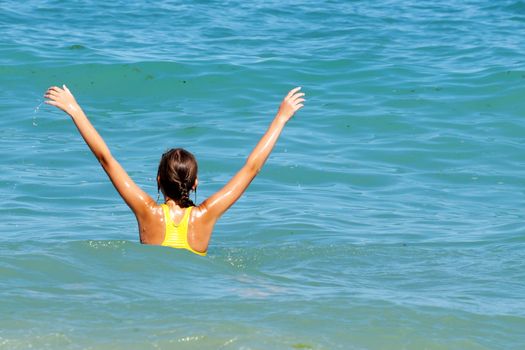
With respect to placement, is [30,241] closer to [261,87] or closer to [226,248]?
[226,248]

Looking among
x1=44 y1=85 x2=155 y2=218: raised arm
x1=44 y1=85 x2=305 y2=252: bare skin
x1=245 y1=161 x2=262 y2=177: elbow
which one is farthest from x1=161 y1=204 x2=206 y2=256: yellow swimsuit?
x1=245 y1=161 x2=262 y2=177: elbow

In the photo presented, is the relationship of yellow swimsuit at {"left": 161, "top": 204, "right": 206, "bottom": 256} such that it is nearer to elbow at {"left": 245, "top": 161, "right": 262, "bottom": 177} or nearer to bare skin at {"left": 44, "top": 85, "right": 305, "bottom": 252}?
bare skin at {"left": 44, "top": 85, "right": 305, "bottom": 252}

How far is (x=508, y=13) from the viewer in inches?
733

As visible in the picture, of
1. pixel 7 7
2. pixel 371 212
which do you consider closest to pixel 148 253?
pixel 371 212

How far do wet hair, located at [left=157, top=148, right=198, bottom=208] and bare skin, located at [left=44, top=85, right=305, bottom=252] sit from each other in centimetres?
7

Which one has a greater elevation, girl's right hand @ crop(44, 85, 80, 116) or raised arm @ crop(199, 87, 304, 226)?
girl's right hand @ crop(44, 85, 80, 116)

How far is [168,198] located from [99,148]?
57cm

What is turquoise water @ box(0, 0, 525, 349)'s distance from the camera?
5277mm

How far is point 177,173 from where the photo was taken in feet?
19.1

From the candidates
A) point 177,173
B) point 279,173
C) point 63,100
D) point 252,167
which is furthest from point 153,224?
point 279,173

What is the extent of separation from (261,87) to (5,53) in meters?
3.90

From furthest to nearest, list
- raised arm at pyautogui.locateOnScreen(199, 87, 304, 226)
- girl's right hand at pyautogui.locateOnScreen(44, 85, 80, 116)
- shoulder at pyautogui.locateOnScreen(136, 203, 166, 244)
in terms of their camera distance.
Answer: shoulder at pyautogui.locateOnScreen(136, 203, 166, 244), raised arm at pyautogui.locateOnScreen(199, 87, 304, 226), girl's right hand at pyautogui.locateOnScreen(44, 85, 80, 116)

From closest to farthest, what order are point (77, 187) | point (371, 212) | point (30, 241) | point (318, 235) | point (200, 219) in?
point (200, 219), point (30, 241), point (318, 235), point (371, 212), point (77, 187)

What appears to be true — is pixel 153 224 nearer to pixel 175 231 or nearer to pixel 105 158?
pixel 175 231
